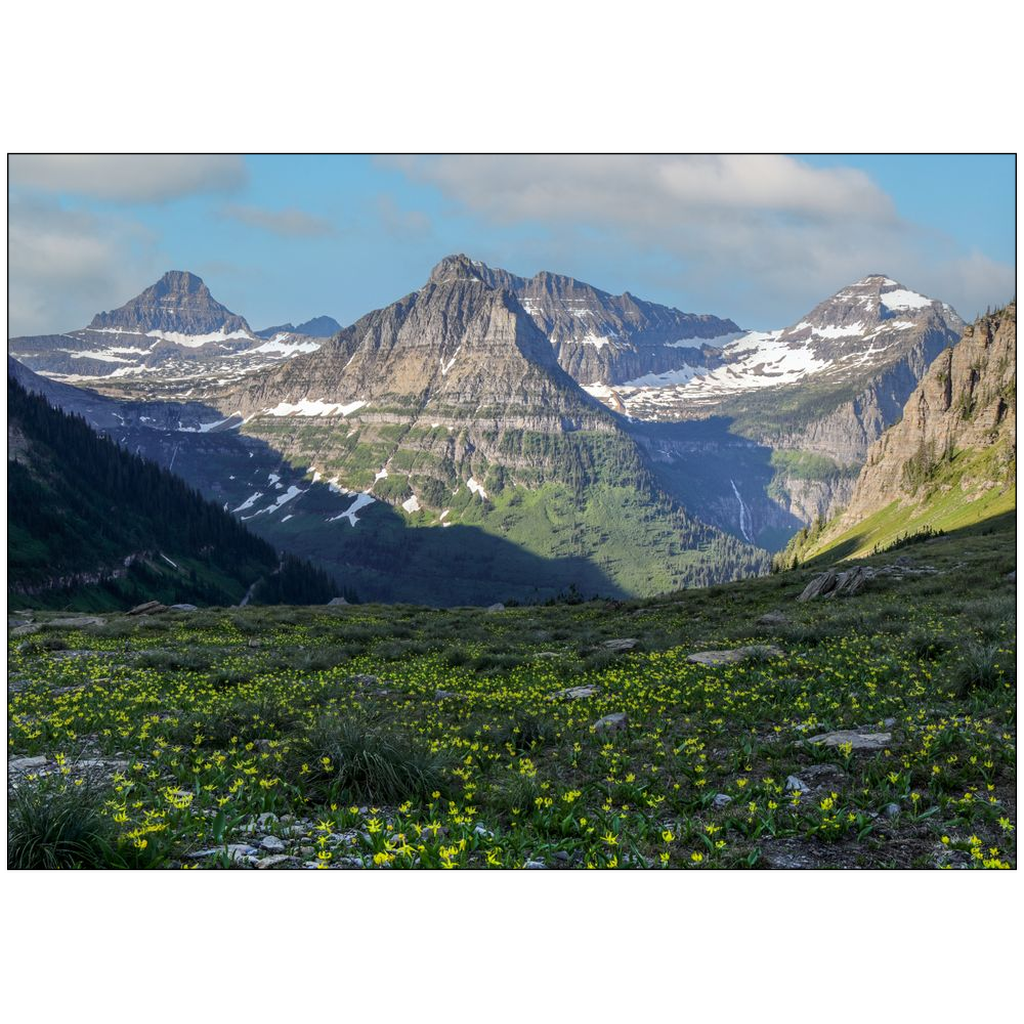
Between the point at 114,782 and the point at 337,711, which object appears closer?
the point at 114,782

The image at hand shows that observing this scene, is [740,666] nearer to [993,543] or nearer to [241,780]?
[241,780]

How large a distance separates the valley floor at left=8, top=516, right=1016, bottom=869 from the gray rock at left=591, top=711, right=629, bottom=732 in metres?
0.06

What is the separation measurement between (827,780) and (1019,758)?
261cm

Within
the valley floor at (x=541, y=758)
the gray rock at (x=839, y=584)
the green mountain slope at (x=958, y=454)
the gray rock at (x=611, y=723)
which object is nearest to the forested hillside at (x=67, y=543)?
the gray rock at (x=839, y=584)

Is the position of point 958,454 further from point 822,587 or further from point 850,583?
point 850,583

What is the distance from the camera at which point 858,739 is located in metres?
12.4

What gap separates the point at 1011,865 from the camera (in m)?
8.44

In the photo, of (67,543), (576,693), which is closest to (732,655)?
(576,693)

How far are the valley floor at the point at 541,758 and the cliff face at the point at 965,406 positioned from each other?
13774cm

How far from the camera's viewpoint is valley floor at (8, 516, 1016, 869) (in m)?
8.73
